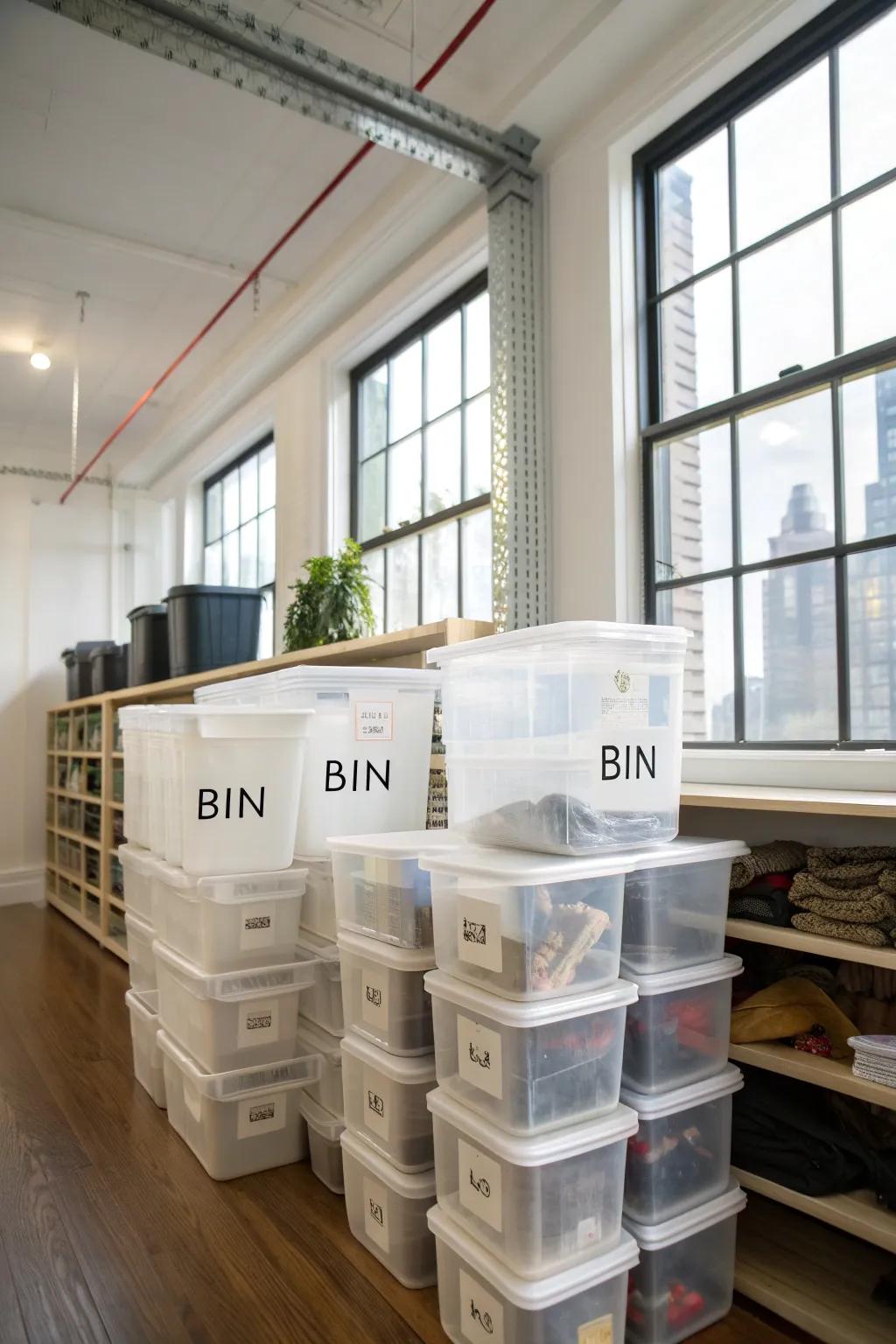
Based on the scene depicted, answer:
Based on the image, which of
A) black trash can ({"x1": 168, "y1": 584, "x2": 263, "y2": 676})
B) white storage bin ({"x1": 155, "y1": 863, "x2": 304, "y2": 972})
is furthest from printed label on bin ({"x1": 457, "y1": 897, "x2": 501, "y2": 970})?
black trash can ({"x1": 168, "y1": 584, "x2": 263, "y2": 676})

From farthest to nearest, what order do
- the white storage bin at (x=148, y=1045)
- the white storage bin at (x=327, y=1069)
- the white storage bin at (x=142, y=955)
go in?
the white storage bin at (x=142, y=955), the white storage bin at (x=148, y=1045), the white storage bin at (x=327, y=1069)

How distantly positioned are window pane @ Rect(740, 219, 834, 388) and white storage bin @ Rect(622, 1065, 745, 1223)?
1.64m

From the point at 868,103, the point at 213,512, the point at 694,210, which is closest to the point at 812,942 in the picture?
the point at 868,103

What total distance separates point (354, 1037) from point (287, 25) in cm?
272

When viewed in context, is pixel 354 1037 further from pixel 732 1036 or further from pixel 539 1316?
pixel 732 1036

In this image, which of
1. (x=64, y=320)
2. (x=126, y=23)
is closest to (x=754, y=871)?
(x=126, y=23)

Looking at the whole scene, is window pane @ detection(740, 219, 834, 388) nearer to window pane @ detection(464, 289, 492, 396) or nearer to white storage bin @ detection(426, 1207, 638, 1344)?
window pane @ detection(464, 289, 492, 396)

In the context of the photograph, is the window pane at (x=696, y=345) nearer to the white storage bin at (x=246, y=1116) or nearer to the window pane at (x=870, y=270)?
the window pane at (x=870, y=270)

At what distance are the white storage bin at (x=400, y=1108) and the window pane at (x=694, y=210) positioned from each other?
216 cm

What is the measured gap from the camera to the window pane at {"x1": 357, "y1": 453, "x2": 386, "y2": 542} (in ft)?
12.9

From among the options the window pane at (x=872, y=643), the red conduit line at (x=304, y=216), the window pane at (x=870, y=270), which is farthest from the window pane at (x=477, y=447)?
the window pane at (x=872, y=643)

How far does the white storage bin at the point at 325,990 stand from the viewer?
2141 mm

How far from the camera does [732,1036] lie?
5.77ft

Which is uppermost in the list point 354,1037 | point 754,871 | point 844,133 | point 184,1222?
point 844,133
